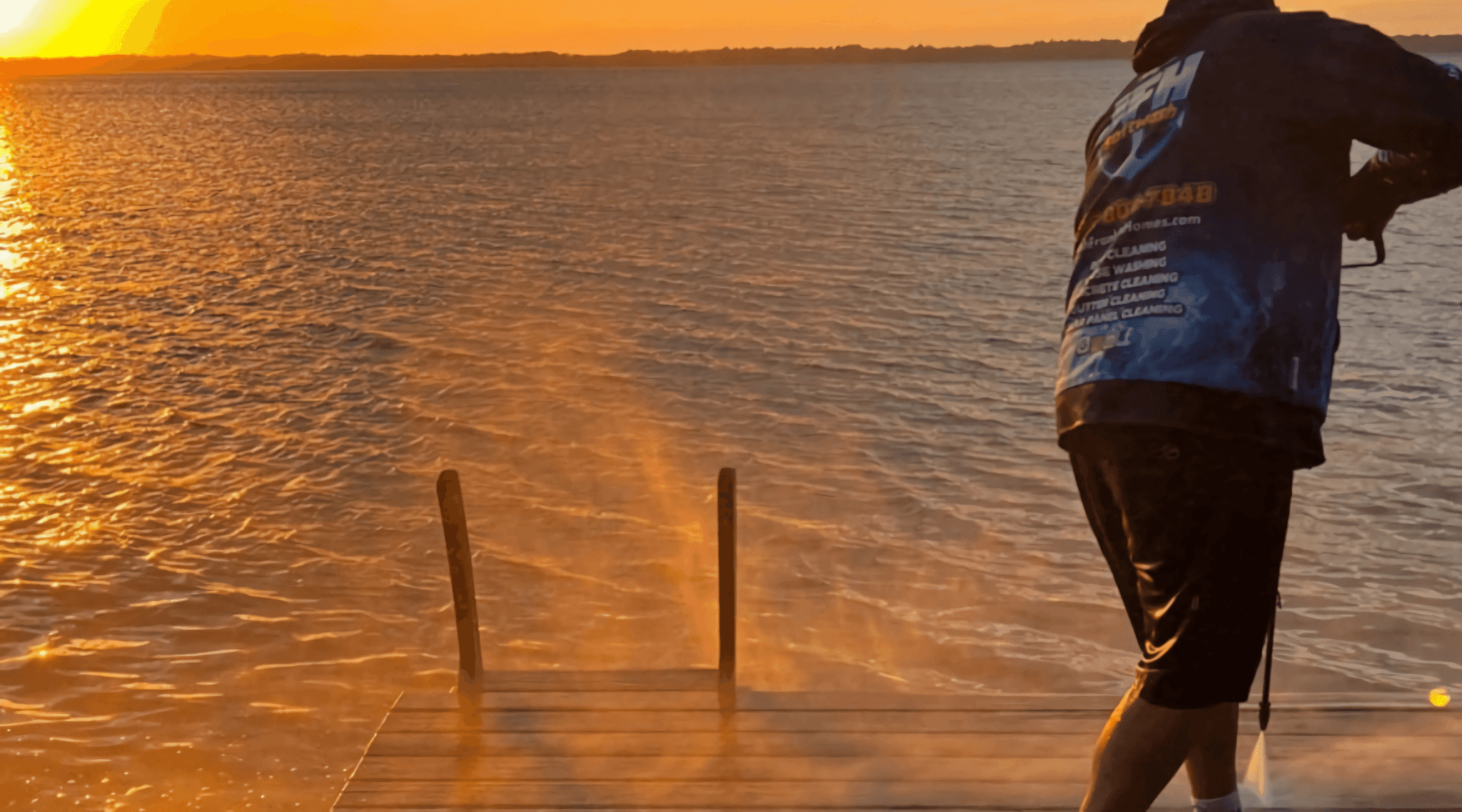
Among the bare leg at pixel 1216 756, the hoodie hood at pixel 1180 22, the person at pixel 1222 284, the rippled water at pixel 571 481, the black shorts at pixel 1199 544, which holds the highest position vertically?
the hoodie hood at pixel 1180 22

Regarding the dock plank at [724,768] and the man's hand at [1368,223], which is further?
the dock plank at [724,768]

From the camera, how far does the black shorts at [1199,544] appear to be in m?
2.35

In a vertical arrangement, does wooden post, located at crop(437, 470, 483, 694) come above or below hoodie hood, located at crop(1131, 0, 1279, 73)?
below

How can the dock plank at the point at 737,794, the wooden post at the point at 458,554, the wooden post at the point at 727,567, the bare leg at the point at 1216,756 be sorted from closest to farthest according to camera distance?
the bare leg at the point at 1216,756 < the dock plank at the point at 737,794 < the wooden post at the point at 727,567 < the wooden post at the point at 458,554

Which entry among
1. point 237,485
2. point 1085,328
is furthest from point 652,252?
point 1085,328

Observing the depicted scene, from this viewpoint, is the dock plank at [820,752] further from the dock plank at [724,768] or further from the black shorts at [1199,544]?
the black shorts at [1199,544]

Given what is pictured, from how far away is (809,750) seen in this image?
13.5ft

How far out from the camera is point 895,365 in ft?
49.1

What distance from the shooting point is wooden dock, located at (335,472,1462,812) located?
3779 mm

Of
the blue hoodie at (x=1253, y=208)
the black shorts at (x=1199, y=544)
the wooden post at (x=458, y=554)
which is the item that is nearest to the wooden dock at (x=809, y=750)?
the wooden post at (x=458, y=554)

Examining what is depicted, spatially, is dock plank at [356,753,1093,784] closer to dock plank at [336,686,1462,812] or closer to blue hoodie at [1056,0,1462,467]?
dock plank at [336,686,1462,812]

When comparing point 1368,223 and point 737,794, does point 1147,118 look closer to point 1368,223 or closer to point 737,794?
point 1368,223

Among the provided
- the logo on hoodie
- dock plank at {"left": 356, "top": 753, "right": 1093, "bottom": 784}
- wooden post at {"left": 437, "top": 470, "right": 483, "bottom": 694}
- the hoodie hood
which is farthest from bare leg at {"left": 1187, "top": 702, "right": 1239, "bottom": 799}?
wooden post at {"left": 437, "top": 470, "right": 483, "bottom": 694}

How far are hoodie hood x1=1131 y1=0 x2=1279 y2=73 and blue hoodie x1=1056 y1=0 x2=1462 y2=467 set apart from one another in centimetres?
2
